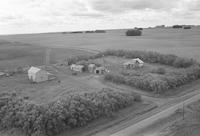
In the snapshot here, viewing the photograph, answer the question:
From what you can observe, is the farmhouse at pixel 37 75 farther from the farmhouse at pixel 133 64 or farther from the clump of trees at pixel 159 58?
the clump of trees at pixel 159 58

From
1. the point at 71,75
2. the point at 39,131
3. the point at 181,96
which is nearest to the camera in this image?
the point at 39,131

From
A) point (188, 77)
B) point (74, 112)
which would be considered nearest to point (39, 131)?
point (74, 112)

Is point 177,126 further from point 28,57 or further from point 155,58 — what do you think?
point 28,57

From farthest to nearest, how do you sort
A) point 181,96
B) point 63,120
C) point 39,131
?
point 181,96 < point 63,120 < point 39,131

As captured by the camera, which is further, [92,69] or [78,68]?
[78,68]

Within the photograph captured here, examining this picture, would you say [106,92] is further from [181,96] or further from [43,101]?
[181,96]

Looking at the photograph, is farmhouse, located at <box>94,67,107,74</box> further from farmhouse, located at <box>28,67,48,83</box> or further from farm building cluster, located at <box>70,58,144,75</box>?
farmhouse, located at <box>28,67,48,83</box>

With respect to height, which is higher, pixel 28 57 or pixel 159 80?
pixel 159 80

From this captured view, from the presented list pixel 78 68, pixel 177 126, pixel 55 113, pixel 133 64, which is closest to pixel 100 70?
pixel 78 68

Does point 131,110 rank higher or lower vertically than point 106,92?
lower
